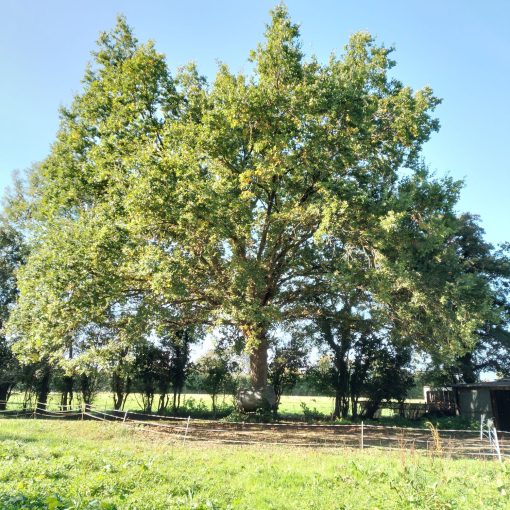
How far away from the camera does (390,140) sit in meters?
19.3

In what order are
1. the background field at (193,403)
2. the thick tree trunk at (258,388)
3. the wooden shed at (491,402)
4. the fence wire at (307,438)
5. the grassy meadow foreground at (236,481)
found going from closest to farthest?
the grassy meadow foreground at (236,481) → the fence wire at (307,438) → the thick tree trunk at (258,388) → the wooden shed at (491,402) → the background field at (193,403)

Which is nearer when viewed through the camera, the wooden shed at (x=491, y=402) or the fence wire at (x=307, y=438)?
the fence wire at (x=307, y=438)

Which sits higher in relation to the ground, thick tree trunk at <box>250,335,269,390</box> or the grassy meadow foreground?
thick tree trunk at <box>250,335,269,390</box>

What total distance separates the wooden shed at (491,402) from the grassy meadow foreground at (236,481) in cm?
1950

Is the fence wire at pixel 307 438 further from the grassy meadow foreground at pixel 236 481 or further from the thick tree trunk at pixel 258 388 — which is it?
the grassy meadow foreground at pixel 236 481

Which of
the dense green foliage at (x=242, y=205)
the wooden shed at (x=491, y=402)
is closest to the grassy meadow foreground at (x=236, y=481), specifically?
the dense green foliage at (x=242, y=205)

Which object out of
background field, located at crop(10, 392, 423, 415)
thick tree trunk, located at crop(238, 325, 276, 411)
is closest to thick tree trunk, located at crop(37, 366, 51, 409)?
background field, located at crop(10, 392, 423, 415)

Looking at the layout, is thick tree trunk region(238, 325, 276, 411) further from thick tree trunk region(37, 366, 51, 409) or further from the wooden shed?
thick tree trunk region(37, 366, 51, 409)

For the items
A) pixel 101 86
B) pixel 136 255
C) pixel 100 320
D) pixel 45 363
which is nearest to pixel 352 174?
pixel 136 255

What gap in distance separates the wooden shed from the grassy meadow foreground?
64.0 feet

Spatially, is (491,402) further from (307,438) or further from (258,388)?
(307,438)

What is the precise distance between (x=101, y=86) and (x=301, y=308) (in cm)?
1576

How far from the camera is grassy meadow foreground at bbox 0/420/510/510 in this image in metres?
6.70

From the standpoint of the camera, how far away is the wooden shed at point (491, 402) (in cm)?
2716
